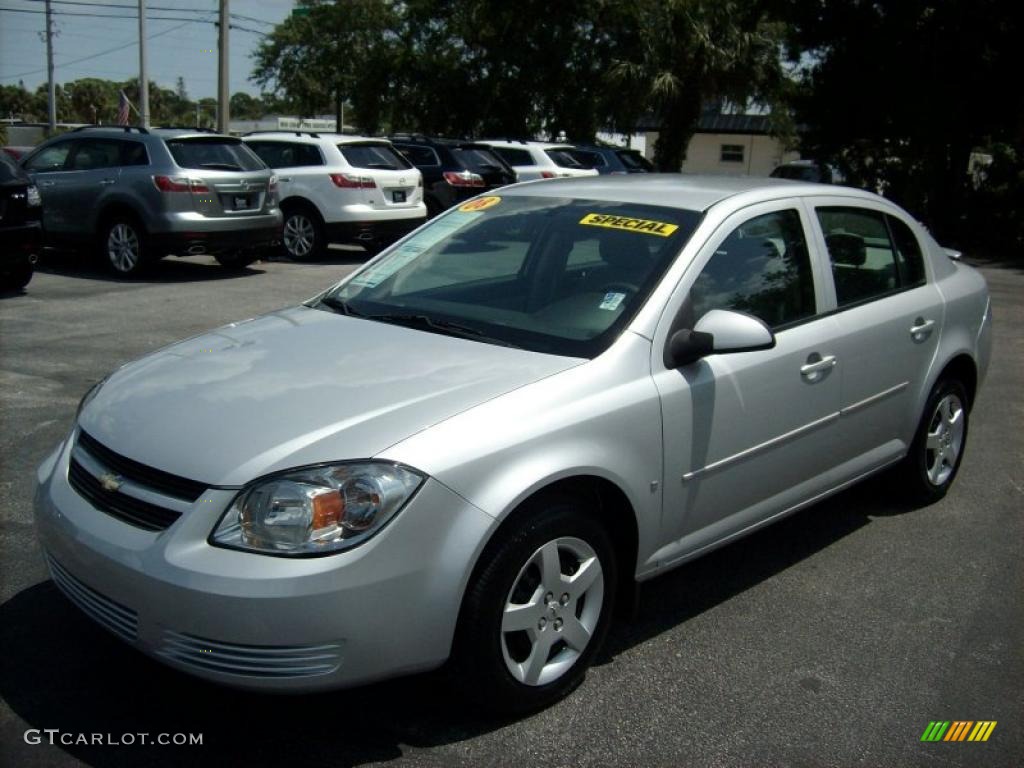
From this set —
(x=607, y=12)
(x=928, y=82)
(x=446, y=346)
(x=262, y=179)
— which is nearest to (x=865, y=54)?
(x=928, y=82)

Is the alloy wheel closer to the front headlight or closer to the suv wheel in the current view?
the front headlight

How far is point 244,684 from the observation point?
294 cm

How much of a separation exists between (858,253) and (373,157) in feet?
37.2

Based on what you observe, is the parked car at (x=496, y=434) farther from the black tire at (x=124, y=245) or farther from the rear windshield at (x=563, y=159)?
the rear windshield at (x=563, y=159)

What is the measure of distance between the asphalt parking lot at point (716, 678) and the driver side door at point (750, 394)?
1.33 ft

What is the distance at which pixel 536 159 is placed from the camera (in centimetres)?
2027

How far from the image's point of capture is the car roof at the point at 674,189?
4379mm

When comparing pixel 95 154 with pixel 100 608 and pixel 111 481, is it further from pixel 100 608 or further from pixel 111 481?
pixel 100 608

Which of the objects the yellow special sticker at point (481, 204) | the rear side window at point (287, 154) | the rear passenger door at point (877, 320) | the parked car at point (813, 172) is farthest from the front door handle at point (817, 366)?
the parked car at point (813, 172)

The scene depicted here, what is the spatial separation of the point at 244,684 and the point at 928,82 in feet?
69.3

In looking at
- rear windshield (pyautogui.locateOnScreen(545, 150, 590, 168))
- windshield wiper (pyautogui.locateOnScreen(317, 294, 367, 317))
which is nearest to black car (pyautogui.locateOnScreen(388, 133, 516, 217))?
rear windshield (pyautogui.locateOnScreen(545, 150, 590, 168))

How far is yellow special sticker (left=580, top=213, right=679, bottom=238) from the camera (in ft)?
13.6

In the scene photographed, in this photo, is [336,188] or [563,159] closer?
[336,188]

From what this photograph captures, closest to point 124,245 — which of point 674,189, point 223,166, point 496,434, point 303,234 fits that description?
point 223,166
